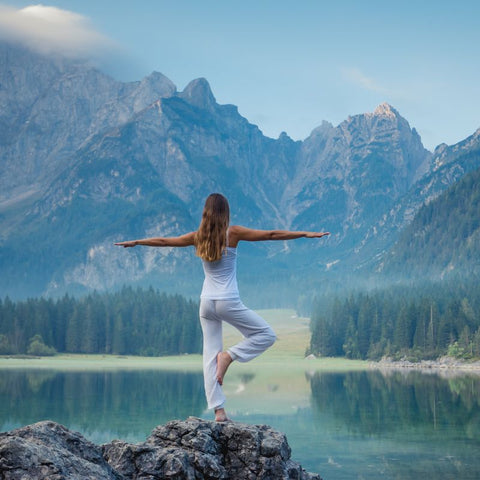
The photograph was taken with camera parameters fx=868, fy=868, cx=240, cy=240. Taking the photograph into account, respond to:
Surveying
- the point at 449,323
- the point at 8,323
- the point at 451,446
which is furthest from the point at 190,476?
the point at 8,323

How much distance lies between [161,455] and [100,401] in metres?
72.3

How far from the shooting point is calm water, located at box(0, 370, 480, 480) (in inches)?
1887

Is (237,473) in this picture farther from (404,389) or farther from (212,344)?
(404,389)

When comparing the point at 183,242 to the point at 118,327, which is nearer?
the point at 183,242

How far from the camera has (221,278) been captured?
48.3ft

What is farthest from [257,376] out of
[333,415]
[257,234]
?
[257,234]

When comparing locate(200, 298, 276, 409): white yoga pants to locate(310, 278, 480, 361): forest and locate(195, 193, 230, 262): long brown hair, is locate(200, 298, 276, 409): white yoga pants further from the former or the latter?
locate(310, 278, 480, 361): forest

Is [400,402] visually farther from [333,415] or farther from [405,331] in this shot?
[405,331]

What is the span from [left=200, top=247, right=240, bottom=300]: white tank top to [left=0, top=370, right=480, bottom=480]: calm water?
29.7 meters

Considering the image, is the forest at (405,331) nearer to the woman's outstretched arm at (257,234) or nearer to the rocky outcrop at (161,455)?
the woman's outstretched arm at (257,234)

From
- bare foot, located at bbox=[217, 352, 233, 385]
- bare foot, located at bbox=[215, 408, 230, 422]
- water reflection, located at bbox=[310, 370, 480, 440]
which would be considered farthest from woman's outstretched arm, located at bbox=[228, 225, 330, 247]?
water reflection, located at bbox=[310, 370, 480, 440]

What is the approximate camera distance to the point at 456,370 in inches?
5773

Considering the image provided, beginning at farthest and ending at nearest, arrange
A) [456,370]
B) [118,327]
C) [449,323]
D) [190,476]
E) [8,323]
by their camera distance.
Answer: [118,327] → [8,323] → [449,323] → [456,370] → [190,476]

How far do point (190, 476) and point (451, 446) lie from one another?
145 feet
